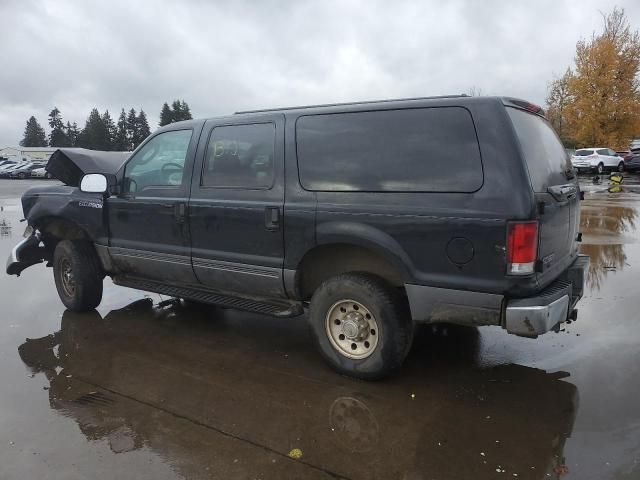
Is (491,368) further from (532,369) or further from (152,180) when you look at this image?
(152,180)

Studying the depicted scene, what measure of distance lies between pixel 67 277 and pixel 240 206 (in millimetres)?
2672

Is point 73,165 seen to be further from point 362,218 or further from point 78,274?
point 362,218

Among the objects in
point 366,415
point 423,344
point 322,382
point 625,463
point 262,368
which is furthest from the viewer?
point 423,344

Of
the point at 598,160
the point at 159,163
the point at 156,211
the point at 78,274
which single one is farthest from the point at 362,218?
the point at 598,160

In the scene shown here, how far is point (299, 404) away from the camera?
358 cm

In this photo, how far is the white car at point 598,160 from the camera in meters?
29.6

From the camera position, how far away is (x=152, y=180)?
4953 millimetres

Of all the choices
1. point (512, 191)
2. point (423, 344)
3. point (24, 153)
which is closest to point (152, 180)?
point (423, 344)

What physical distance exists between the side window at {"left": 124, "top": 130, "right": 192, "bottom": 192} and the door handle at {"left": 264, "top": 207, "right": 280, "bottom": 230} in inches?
43.3

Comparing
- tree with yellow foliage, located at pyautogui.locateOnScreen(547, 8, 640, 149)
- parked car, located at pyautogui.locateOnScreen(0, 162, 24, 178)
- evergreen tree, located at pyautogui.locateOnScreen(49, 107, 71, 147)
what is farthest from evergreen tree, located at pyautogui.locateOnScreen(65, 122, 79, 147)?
tree with yellow foliage, located at pyautogui.locateOnScreen(547, 8, 640, 149)

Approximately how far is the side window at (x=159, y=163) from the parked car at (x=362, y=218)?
15 mm

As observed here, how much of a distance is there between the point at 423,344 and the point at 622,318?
2065mm

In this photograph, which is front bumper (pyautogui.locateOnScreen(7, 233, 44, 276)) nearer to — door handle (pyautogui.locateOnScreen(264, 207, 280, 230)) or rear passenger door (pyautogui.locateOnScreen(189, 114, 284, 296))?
rear passenger door (pyautogui.locateOnScreen(189, 114, 284, 296))

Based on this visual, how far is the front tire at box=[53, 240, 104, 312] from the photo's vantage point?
545 cm
